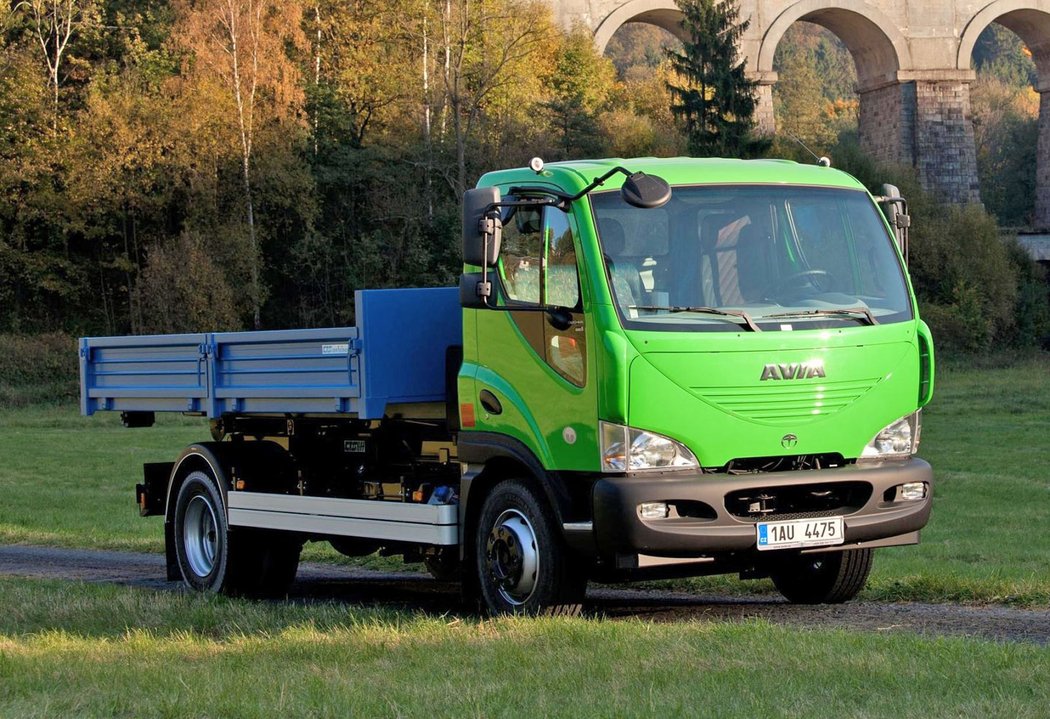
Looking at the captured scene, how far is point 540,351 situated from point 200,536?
433 centimetres

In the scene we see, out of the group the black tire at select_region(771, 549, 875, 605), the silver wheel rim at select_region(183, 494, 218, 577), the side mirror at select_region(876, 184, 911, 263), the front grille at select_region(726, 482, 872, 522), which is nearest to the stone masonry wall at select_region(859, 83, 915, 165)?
the silver wheel rim at select_region(183, 494, 218, 577)

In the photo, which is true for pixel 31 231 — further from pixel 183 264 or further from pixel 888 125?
pixel 888 125

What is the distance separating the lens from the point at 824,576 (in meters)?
10.3

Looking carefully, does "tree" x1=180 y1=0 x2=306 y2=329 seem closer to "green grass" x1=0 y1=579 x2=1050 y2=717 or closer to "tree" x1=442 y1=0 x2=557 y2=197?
"tree" x1=442 y1=0 x2=557 y2=197

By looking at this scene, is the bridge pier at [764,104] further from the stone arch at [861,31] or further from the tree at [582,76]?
the tree at [582,76]

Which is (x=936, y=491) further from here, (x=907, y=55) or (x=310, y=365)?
(x=907, y=55)

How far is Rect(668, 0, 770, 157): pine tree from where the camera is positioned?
56688 mm

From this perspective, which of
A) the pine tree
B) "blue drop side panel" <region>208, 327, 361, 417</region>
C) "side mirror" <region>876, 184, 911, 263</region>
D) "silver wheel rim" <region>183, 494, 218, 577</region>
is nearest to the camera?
"side mirror" <region>876, 184, 911, 263</region>

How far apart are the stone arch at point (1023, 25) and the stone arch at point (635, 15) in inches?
427

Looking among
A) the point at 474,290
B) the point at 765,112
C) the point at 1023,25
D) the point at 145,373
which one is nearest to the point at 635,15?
the point at 765,112

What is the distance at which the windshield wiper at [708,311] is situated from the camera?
28.2 ft

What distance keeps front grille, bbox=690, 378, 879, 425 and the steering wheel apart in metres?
0.58

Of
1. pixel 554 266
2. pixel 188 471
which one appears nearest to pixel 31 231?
pixel 188 471

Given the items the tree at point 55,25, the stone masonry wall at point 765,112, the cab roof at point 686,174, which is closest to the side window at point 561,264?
the cab roof at point 686,174
